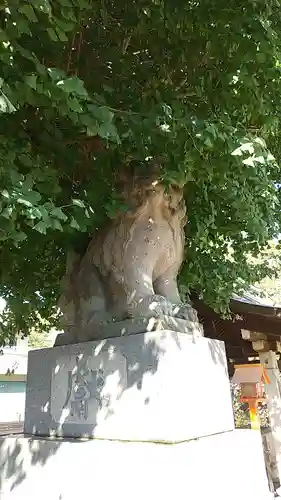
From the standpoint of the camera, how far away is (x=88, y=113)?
8.20ft

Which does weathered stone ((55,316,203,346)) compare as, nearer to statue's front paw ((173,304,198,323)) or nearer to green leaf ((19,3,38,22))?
statue's front paw ((173,304,198,323))

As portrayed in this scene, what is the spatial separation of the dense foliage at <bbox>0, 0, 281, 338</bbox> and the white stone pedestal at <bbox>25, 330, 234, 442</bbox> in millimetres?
929

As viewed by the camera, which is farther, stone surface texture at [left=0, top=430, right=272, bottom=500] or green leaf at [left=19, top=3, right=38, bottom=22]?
stone surface texture at [left=0, top=430, right=272, bottom=500]

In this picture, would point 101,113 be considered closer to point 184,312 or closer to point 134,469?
point 184,312

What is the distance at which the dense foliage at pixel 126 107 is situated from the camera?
240 centimetres

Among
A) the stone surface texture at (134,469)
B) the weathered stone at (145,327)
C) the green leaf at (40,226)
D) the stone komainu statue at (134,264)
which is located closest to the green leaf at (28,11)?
the green leaf at (40,226)

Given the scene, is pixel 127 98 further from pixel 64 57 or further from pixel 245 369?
pixel 245 369

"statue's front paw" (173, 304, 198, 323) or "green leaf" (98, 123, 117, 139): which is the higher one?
"green leaf" (98, 123, 117, 139)

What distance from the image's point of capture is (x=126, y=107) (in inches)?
135

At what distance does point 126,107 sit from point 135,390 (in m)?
2.17

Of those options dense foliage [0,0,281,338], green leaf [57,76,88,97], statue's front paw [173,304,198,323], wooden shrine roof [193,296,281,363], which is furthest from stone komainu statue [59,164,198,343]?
wooden shrine roof [193,296,281,363]

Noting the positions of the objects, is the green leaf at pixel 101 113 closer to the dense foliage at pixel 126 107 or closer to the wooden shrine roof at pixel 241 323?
the dense foliage at pixel 126 107

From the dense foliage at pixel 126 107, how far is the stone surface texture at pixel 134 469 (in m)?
1.41

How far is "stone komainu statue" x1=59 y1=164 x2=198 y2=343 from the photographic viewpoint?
10.7 feet
